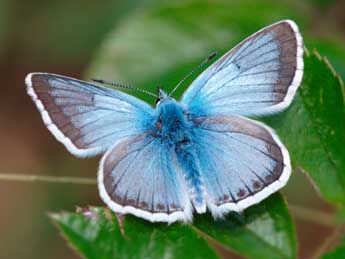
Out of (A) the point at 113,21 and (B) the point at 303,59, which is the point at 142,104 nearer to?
(B) the point at 303,59

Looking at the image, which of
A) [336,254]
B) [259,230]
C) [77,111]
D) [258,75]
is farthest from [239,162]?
[77,111]

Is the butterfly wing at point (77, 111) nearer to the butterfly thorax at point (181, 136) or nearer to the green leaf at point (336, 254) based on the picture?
the butterfly thorax at point (181, 136)

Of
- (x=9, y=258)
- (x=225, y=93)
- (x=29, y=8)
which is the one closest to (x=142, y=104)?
(x=225, y=93)

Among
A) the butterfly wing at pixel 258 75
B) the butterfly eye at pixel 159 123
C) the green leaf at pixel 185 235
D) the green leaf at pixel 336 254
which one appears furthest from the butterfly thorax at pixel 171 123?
the green leaf at pixel 336 254

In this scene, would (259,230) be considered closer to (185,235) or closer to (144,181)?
(185,235)

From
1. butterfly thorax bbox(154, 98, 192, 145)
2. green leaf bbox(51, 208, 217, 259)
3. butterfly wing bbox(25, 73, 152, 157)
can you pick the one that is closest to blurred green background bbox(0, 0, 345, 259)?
butterfly thorax bbox(154, 98, 192, 145)

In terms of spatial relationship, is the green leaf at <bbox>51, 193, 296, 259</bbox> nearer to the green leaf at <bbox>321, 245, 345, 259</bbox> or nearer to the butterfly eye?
the green leaf at <bbox>321, 245, 345, 259</bbox>
